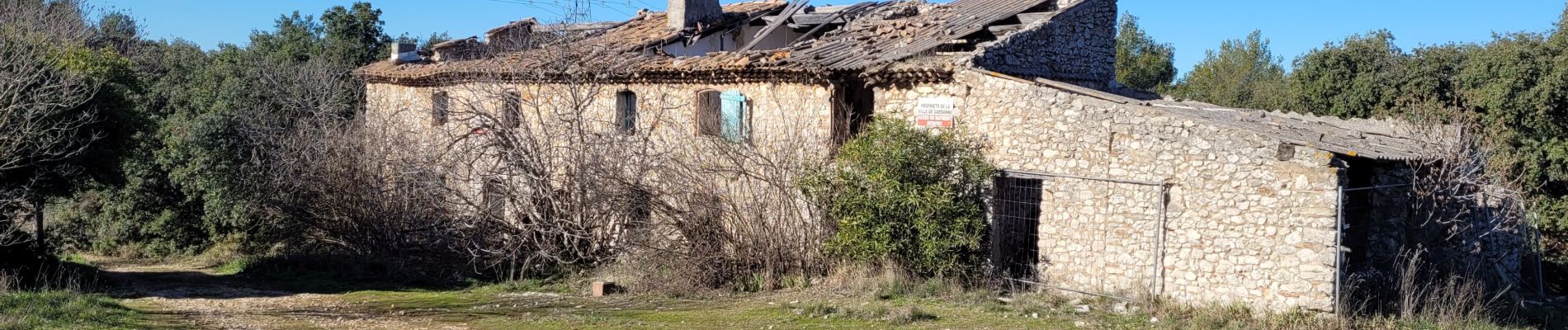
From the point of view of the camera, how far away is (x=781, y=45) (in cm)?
1884

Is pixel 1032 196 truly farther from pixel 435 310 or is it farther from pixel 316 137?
pixel 316 137

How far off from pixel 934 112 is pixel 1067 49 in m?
3.71

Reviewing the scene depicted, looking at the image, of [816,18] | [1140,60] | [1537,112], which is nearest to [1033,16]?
[816,18]

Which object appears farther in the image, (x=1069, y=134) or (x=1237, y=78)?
(x=1237, y=78)

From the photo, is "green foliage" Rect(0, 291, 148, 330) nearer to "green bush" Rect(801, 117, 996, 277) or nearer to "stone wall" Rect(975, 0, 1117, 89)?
"green bush" Rect(801, 117, 996, 277)

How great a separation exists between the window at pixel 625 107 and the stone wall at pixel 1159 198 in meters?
4.93

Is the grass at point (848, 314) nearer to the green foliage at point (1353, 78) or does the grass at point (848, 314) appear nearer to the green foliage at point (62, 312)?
the green foliage at point (62, 312)

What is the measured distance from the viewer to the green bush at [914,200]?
12.9m

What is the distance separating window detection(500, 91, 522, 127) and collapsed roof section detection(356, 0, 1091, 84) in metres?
0.28

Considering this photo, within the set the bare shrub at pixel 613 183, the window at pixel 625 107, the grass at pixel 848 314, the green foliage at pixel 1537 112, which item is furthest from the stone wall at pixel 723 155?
the green foliage at pixel 1537 112

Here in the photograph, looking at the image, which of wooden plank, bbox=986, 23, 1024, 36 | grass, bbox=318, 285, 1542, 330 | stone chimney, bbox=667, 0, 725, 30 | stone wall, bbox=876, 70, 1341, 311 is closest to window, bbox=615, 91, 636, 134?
stone chimney, bbox=667, 0, 725, 30

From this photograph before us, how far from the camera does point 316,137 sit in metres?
18.6

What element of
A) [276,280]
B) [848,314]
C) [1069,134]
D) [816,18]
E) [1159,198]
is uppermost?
[816,18]

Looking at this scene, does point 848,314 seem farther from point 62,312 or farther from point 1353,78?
point 1353,78
